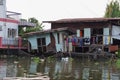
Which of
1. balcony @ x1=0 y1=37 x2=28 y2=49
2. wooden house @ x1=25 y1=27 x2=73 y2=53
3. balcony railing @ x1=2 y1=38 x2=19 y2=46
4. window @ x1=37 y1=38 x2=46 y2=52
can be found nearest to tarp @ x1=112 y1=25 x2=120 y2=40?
wooden house @ x1=25 y1=27 x2=73 y2=53

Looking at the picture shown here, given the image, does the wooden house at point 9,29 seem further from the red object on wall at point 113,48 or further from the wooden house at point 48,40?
the red object on wall at point 113,48

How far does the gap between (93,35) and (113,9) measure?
493 inches

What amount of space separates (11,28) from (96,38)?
30.9 ft

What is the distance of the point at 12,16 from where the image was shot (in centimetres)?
3950

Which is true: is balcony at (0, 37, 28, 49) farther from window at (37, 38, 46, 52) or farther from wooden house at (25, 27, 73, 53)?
window at (37, 38, 46, 52)

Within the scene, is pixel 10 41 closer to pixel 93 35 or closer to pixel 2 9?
pixel 2 9

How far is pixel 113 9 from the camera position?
151 ft

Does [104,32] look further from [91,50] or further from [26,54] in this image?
[26,54]

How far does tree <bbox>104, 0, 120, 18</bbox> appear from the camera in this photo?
45444 millimetres

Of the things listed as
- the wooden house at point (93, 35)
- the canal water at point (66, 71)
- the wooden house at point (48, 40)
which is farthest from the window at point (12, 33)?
the canal water at point (66, 71)

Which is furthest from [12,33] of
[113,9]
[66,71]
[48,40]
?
[66,71]

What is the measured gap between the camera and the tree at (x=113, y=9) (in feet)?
149

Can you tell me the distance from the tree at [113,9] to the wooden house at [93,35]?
1064 centimetres

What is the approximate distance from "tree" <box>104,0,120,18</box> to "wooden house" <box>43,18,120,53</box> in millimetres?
10644
